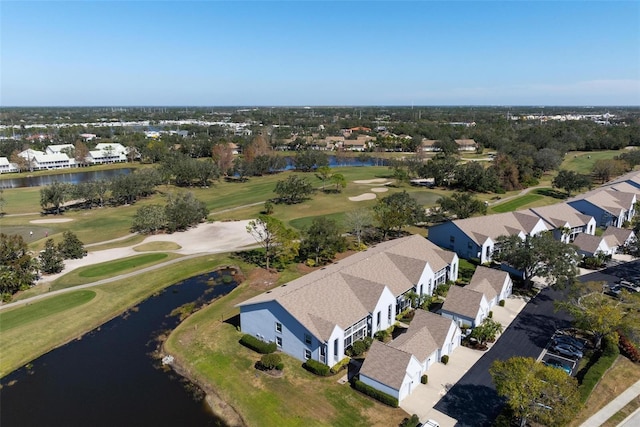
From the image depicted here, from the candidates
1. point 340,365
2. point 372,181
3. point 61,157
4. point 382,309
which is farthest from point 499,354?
point 61,157

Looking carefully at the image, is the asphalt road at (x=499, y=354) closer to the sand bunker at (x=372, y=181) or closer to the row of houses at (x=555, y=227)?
the row of houses at (x=555, y=227)

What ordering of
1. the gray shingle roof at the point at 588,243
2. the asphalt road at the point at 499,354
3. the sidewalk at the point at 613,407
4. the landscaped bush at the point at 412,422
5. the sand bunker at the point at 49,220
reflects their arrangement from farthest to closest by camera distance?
the sand bunker at the point at 49,220 < the gray shingle roof at the point at 588,243 < the asphalt road at the point at 499,354 < the sidewalk at the point at 613,407 < the landscaped bush at the point at 412,422

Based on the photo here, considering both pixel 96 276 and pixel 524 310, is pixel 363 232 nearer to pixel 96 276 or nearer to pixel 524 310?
pixel 524 310

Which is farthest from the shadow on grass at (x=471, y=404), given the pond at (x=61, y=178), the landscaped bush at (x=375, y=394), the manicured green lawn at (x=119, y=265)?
the pond at (x=61, y=178)

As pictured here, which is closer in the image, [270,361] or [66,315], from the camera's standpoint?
[270,361]

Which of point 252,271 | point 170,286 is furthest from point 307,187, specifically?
point 170,286

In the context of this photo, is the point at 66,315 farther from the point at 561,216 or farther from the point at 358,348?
the point at 561,216
